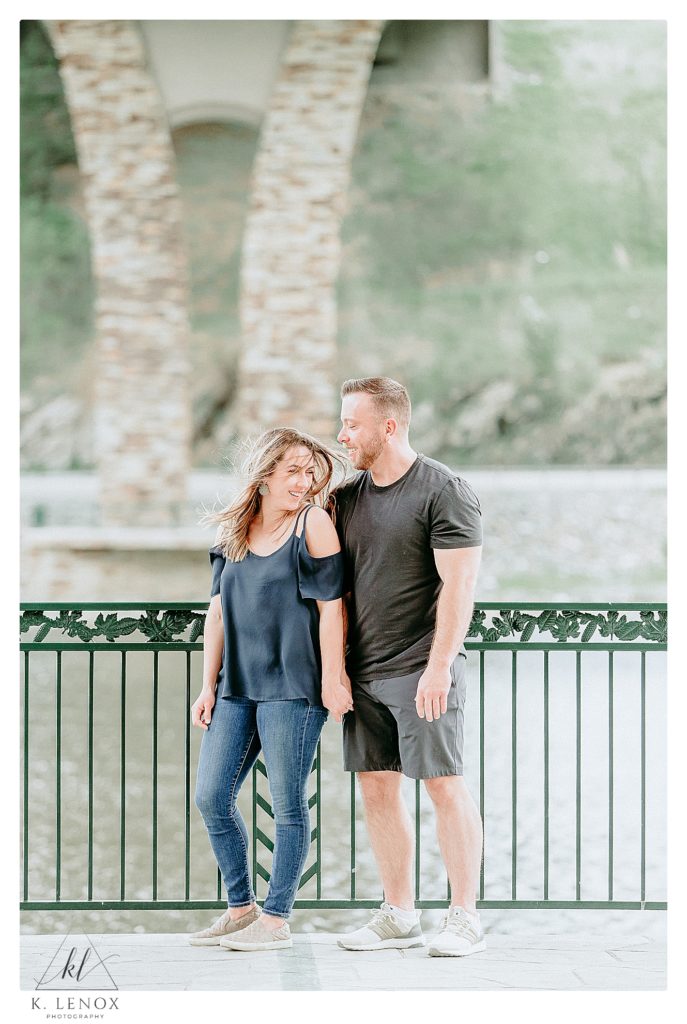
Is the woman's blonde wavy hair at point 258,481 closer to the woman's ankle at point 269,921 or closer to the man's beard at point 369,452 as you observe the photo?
the man's beard at point 369,452

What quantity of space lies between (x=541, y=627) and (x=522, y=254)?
2048cm

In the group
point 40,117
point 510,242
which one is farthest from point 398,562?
point 510,242

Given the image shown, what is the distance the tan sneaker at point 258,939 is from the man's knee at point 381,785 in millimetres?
413

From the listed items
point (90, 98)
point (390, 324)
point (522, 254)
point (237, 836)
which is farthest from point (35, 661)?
point (522, 254)

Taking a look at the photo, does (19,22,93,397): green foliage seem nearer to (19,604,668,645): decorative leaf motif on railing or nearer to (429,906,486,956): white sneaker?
(19,604,668,645): decorative leaf motif on railing

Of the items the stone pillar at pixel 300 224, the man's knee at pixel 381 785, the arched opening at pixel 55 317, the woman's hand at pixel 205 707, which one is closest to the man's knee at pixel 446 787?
the man's knee at pixel 381 785

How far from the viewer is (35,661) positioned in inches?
369

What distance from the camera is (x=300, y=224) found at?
1175cm

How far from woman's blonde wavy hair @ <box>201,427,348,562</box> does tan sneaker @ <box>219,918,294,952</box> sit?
3.25ft

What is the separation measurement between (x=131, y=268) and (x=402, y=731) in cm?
1019

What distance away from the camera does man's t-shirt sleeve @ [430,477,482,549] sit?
280cm

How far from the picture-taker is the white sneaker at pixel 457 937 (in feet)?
9.59

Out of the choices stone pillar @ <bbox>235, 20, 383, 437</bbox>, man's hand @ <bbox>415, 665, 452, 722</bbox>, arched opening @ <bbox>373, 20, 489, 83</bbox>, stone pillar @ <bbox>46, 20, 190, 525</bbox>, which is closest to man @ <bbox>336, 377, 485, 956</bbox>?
man's hand @ <bbox>415, 665, 452, 722</bbox>

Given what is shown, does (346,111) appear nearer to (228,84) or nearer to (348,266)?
(228,84)
